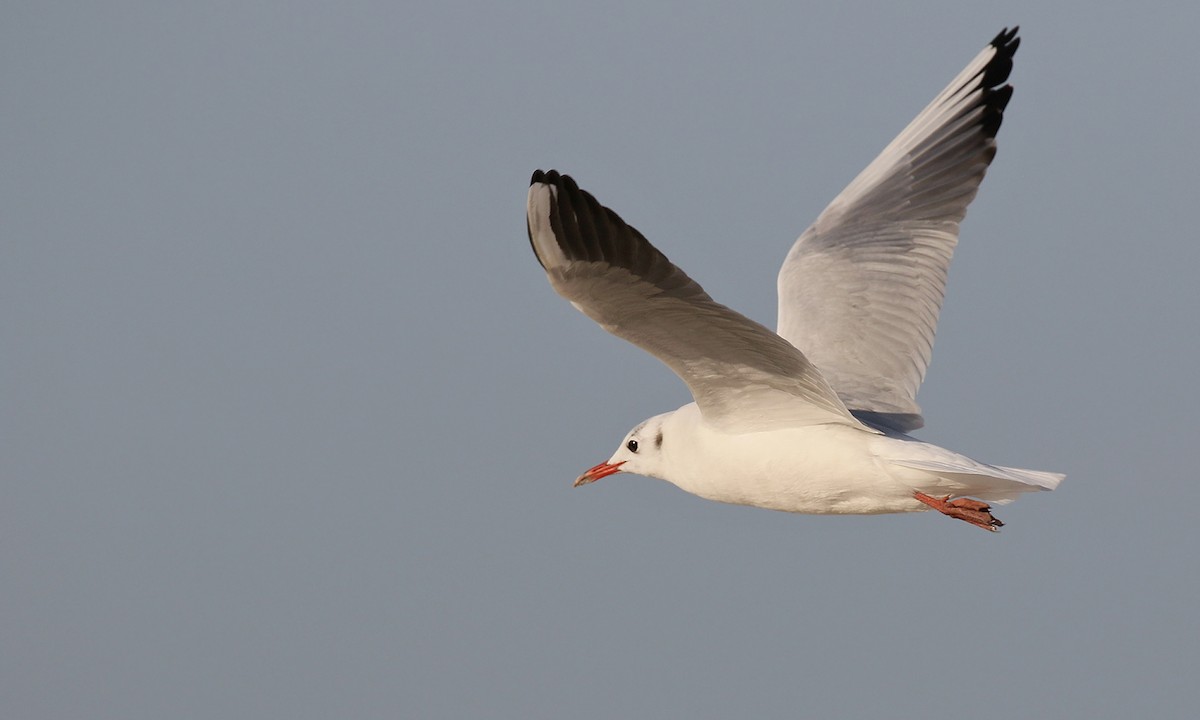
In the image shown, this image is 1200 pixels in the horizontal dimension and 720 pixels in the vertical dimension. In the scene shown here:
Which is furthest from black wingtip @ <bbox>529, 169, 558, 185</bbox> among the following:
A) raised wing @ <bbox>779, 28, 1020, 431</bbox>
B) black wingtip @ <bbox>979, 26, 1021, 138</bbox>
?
black wingtip @ <bbox>979, 26, 1021, 138</bbox>

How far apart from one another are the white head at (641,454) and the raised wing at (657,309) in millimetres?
972

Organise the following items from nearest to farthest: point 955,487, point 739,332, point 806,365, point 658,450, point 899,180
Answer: point 739,332, point 806,365, point 955,487, point 658,450, point 899,180

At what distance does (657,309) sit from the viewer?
6.12 meters

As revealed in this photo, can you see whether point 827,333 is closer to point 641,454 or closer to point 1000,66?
point 641,454

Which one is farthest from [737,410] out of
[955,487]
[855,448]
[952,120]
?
[952,120]

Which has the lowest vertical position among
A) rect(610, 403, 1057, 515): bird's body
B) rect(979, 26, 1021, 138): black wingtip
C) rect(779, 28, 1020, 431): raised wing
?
rect(610, 403, 1057, 515): bird's body

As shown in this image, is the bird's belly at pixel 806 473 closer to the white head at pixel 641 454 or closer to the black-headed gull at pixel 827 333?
the black-headed gull at pixel 827 333

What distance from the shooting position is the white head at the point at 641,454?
839 centimetres

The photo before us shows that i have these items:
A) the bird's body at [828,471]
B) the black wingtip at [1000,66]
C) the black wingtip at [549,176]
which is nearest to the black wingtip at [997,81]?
the black wingtip at [1000,66]

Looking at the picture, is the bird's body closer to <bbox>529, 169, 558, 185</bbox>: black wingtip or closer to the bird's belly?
the bird's belly

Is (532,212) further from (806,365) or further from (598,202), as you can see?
(806,365)

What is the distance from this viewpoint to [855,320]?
909 centimetres

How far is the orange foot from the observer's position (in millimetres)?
7523

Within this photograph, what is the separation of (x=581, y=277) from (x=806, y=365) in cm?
139
